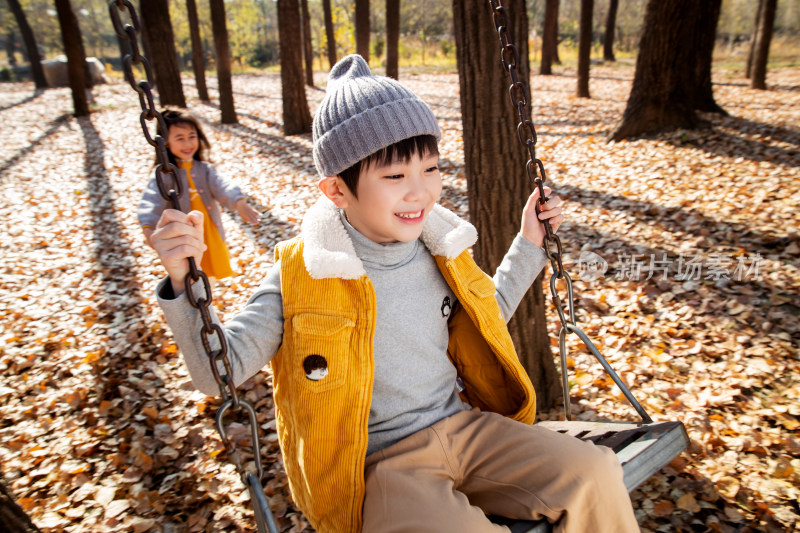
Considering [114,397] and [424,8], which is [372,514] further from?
[424,8]

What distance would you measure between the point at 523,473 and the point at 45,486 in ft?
9.02

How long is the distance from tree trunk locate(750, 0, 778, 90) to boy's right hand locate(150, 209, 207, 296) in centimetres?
1244

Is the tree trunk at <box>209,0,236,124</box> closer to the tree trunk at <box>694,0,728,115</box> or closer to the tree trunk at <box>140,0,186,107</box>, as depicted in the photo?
the tree trunk at <box>140,0,186,107</box>

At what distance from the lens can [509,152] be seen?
9.16ft

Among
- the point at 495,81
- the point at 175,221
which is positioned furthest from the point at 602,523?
the point at 495,81

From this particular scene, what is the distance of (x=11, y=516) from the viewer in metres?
1.98

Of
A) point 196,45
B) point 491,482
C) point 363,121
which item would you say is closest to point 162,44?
point 196,45

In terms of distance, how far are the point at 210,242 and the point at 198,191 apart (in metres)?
0.42

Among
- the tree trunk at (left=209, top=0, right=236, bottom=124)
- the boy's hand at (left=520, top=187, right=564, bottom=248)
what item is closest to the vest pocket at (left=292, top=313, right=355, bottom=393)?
the boy's hand at (left=520, top=187, right=564, bottom=248)

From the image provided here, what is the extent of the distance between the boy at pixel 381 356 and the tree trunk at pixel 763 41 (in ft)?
38.5

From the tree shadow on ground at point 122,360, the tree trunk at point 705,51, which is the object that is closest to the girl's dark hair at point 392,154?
the tree shadow on ground at point 122,360

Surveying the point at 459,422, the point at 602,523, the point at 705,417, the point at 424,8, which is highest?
the point at 424,8

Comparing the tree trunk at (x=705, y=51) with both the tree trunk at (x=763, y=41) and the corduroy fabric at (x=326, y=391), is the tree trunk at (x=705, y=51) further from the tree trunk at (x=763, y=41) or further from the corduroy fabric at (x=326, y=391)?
the corduroy fabric at (x=326, y=391)

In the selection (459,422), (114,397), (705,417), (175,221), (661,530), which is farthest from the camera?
(114,397)
